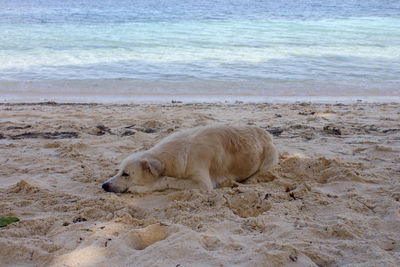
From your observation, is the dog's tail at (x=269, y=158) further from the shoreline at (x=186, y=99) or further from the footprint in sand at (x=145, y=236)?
the shoreline at (x=186, y=99)

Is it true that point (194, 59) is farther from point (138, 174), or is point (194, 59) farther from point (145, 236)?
point (145, 236)

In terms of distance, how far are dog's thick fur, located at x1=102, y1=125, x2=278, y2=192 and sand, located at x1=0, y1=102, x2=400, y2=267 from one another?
0.19 metres

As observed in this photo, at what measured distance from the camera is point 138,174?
4555 millimetres

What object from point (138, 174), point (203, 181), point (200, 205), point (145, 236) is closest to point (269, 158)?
point (203, 181)

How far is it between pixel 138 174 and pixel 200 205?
1.00 meters

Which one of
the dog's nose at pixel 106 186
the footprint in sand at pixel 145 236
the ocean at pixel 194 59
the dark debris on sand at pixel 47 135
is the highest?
the ocean at pixel 194 59

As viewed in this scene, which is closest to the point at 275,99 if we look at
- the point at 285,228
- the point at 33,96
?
the point at 33,96

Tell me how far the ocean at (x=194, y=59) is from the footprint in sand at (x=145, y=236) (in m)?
8.22

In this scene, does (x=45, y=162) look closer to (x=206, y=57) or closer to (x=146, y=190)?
(x=146, y=190)

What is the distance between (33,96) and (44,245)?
951 cm

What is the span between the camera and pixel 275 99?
11.4m

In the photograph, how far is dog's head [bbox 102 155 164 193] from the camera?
178 inches

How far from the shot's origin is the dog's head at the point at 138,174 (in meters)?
4.52

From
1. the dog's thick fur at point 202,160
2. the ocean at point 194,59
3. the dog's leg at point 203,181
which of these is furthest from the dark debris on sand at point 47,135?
the ocean at point 194,59
